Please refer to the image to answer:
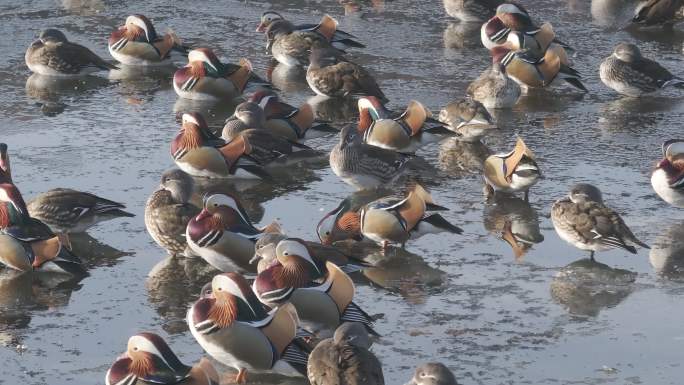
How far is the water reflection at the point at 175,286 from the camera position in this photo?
981 centimetres

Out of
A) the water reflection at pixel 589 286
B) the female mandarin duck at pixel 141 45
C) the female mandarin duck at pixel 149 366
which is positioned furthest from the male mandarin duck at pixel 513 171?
the female mandarin duck at pixel 141 45

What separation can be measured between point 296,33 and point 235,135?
3732 mm

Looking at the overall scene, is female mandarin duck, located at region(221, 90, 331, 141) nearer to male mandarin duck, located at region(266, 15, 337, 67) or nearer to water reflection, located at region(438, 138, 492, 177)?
water reflection, located at region(438, 138, 492, 177)

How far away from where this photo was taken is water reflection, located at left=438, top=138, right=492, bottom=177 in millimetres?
13320

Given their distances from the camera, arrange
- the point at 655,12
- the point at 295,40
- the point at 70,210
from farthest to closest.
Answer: the point at 655,12 → the point at 295,40 → the point at 70,210

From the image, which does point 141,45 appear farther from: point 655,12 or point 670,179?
point 670,179

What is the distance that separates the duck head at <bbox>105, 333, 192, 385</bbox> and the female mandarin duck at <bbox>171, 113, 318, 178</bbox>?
4.75 meters

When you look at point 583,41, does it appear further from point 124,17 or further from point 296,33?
point 124,17

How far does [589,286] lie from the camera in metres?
10.3

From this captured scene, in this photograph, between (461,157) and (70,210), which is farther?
(461,157)

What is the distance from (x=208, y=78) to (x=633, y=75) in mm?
4644

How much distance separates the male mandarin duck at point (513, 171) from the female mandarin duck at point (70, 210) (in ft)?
10.3

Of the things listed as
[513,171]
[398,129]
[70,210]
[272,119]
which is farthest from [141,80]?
[513,171]

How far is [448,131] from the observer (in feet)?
44.7
